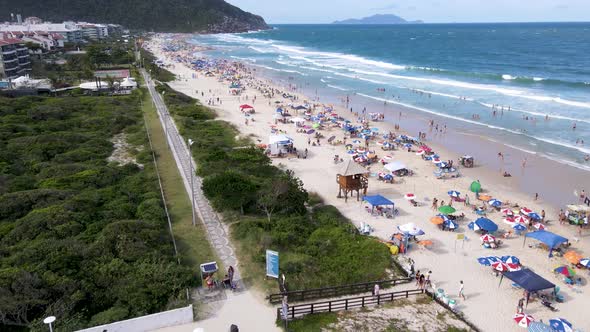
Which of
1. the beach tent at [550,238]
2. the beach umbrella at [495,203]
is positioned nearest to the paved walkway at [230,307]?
the beach tent at [550,238]

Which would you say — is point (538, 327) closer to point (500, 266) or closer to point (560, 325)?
point (560, 325)

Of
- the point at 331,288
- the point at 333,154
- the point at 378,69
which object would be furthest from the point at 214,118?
the point at 378,69

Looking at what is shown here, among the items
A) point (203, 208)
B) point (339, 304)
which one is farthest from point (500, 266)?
point (203, 208)

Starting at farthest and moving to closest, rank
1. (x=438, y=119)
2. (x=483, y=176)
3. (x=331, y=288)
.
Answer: (x=438, y=119) → (x=483, y=176) → (x=331, y=288)

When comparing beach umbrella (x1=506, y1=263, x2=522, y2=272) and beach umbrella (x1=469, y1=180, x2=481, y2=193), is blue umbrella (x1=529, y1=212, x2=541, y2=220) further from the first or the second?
beach umbrella (x1=506, y1=263, x2=522, y2=272)

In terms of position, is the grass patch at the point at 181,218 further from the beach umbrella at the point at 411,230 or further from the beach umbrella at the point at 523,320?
the beach umbrella at the point at 523,320

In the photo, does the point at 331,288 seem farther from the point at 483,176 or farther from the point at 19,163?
the point at 19,163

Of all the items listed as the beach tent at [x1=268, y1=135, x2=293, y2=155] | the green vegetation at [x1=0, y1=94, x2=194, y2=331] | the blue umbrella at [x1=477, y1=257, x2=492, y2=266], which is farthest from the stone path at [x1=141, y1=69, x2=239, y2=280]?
the blue umbrella at [x1=477, y1=257, x2=492, y2=266]
